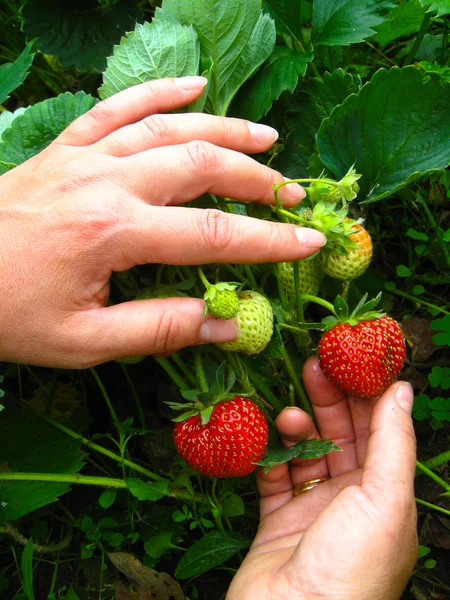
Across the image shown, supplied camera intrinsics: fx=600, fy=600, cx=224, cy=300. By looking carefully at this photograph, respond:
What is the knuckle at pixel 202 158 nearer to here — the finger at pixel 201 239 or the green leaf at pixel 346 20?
the finger at pixel 201 239

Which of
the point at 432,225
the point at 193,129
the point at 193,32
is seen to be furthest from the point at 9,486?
the point at 432,225

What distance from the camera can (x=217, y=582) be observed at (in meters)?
1.45

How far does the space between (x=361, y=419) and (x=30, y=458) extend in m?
0.74

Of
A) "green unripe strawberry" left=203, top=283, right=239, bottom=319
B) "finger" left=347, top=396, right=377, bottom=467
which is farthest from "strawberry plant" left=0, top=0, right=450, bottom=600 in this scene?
"finger" left=347, top=396, right=377, bottom=467

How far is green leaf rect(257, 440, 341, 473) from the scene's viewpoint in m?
1.09

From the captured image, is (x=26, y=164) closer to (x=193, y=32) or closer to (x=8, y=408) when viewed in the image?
(x=193, y=32)

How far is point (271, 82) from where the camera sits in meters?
1.31

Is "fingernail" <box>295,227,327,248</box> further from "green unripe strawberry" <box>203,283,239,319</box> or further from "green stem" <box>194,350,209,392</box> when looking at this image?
"green stem" <box>194,350,209,392</box>

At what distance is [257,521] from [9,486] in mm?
576

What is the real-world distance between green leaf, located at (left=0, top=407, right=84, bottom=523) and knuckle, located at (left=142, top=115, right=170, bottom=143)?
708mm

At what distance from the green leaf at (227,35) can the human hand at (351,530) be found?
2.04 ft

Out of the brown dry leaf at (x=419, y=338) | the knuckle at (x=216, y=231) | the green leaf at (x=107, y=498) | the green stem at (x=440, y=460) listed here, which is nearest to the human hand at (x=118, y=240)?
the knuckle at (x=216, y=231)

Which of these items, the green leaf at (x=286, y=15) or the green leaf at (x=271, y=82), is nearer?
the green leaf at (x=271, y=82)

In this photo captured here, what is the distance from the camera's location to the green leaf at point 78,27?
5.40ft
